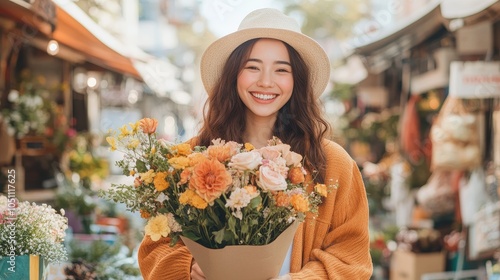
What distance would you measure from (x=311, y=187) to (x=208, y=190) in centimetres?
80

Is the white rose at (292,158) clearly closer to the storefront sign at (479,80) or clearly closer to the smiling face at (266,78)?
the smiling face at (266,78)

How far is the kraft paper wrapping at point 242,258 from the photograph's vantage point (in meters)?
2.56

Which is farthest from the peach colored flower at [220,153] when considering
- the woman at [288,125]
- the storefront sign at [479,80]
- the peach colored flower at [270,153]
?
the storefront sign at [479,80]

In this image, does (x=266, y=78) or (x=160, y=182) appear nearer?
(x=160, y=182)

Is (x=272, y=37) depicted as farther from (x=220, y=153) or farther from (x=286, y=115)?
(x=220, y=153)

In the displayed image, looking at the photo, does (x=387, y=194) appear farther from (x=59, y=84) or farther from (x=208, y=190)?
(x=208, y=190)

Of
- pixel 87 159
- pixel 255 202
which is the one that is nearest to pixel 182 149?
pixel 255 202

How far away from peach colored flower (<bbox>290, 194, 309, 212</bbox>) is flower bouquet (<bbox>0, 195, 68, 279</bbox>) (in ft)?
3.37

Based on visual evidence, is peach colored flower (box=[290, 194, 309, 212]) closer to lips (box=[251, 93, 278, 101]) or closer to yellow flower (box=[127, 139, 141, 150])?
yellow flower (box=[127, 139, 141, 150])

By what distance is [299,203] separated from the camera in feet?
8.13

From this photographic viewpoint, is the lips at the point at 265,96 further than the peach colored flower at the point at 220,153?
Yes

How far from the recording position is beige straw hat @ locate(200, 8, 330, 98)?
3189mm

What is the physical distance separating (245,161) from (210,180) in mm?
131

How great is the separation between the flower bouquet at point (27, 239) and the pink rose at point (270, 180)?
0.96 m
